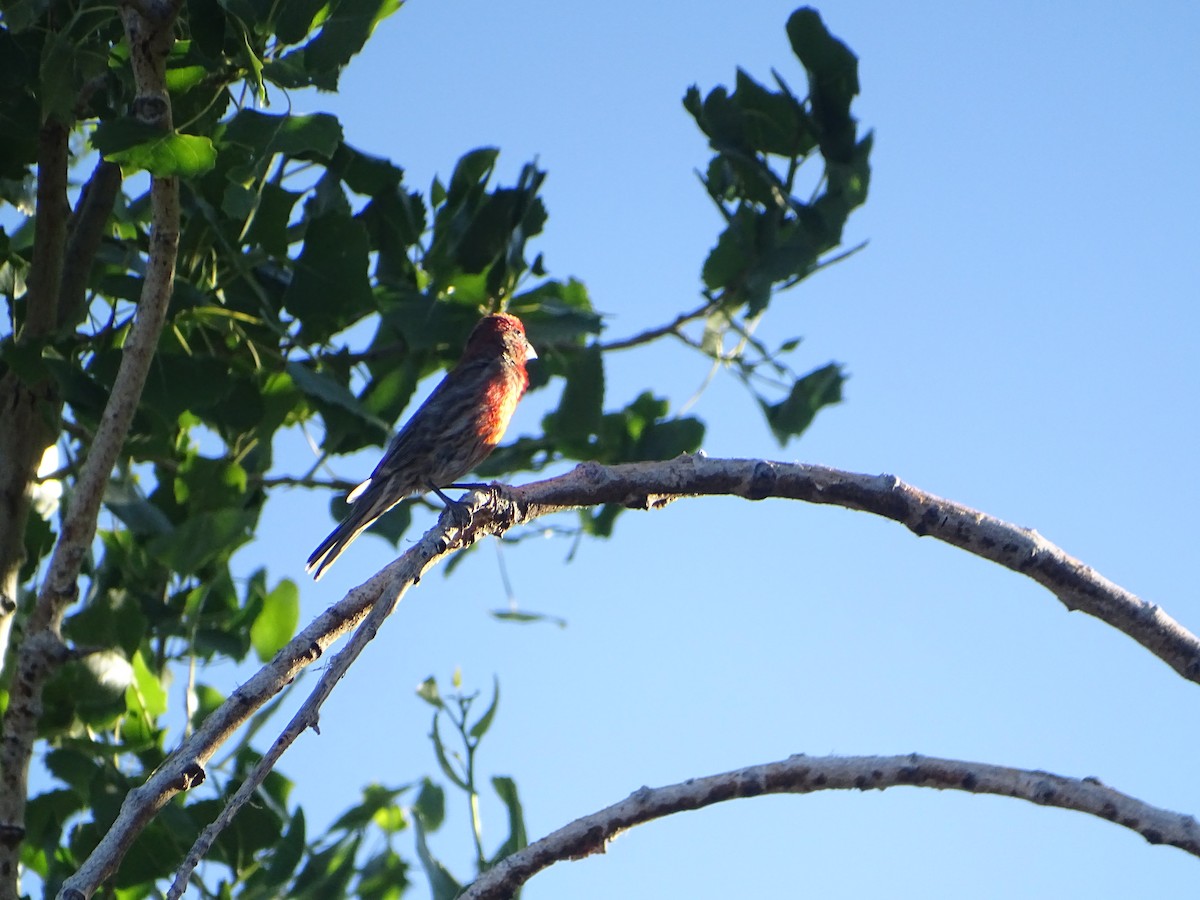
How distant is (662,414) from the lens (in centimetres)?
518

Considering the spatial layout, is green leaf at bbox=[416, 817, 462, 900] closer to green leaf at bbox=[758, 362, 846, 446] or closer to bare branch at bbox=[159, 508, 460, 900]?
bare branch at bbox=[159, 508, 460, 900]

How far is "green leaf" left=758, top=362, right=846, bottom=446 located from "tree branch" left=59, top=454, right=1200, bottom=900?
1.54 m

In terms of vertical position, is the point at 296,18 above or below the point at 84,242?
below

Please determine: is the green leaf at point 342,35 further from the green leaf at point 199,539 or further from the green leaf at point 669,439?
the green leaf at point 669,439

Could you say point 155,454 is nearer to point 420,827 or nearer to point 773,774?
point 420,827

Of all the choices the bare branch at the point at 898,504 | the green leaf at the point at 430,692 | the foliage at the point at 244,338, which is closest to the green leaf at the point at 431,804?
the foliage at the point at 244,338

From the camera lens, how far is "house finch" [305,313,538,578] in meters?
5.30

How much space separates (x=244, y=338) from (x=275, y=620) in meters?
0.88

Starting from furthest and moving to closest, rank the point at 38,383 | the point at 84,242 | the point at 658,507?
the point at 84,242
the point at 38,383
the point at 658,507

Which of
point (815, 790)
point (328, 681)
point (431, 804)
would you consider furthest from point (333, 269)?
point (815, 790)

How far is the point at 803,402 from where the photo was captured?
15.9ft

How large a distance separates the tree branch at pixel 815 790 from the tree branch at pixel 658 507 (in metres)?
0.03

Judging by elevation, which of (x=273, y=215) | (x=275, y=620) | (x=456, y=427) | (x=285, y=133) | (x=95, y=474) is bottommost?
(x=95, y=474)

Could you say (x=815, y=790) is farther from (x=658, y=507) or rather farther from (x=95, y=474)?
(x=95, y=474)
